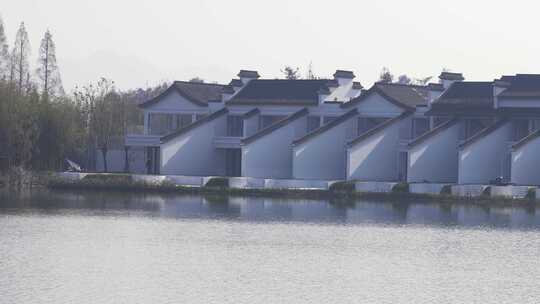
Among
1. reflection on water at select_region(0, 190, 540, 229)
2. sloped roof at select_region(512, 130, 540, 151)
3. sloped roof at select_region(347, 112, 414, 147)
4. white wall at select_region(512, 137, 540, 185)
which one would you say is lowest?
reflection on water at select_region(0, 190, 540, 229)

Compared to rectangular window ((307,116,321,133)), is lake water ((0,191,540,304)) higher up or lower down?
lower down

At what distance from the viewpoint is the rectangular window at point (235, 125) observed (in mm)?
97188

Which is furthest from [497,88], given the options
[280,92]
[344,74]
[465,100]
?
[280,92]

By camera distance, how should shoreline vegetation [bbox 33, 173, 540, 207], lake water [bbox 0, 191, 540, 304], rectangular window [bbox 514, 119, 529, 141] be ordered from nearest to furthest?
lake water [bbox 0, 191, 540, 304], shoreline vegetation [bbox 33, 173, 540, 207], rectangular window [bbox 514, 119, 529, 141]

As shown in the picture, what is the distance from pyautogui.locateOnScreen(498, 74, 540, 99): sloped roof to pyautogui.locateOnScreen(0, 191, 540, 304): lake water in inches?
520

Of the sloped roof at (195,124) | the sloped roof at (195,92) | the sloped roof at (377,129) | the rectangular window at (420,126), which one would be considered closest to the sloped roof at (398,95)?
the sloped roof at (377,129)

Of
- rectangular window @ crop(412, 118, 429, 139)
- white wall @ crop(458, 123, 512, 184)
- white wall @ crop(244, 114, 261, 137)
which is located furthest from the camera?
white wall @ crop(244, 114, 261, 137)

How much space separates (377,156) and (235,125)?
549 inches

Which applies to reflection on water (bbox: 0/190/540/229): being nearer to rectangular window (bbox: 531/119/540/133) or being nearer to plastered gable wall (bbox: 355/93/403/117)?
rectangular window (bbox: 531/119/540/133)

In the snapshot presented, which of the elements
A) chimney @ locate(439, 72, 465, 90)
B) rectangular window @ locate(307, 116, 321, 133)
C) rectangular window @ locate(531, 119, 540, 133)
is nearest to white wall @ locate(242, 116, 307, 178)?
rectangular window @ locate(307, 116, 321, 133)

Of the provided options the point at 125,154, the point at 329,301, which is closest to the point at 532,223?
the point at 329,301

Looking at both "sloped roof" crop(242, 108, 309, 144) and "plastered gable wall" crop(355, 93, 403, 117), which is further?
"plastered gable wall" crop(355, 93, 403, 117)

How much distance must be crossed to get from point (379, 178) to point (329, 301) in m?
47.1

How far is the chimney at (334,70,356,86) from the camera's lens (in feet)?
319
